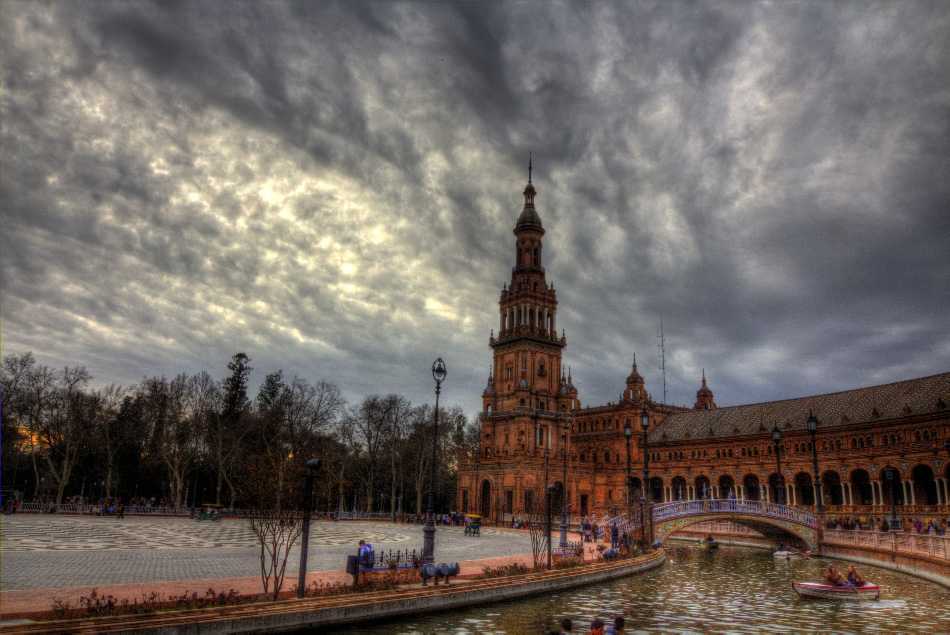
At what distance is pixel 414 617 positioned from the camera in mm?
17578

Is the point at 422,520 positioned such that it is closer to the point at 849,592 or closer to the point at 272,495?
Result: the point at 849,592

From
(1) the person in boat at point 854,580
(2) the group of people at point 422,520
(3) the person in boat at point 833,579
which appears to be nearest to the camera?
(1) the person in boat at point 854,580

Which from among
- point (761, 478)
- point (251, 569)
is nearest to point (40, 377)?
point (251, 569)

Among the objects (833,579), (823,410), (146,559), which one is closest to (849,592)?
(833,579)

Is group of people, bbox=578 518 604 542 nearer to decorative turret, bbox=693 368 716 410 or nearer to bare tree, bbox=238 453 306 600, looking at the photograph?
bare tree, bbox=238 453 306 600

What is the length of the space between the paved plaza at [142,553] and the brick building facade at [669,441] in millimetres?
26787

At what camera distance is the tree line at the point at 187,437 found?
62.7m

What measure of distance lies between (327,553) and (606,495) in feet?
209

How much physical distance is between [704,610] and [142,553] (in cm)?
2254

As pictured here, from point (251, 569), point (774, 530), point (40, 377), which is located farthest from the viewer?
point (40, 377)

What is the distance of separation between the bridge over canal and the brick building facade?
12714 millimetres

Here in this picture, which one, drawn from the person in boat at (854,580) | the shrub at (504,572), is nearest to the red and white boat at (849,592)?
the person in boat at (854,580)

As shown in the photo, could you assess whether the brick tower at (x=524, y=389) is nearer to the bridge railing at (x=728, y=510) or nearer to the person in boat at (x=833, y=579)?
the bridge railing at (x=728, y=510)

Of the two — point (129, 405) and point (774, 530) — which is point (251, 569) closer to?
point (774, 530)
